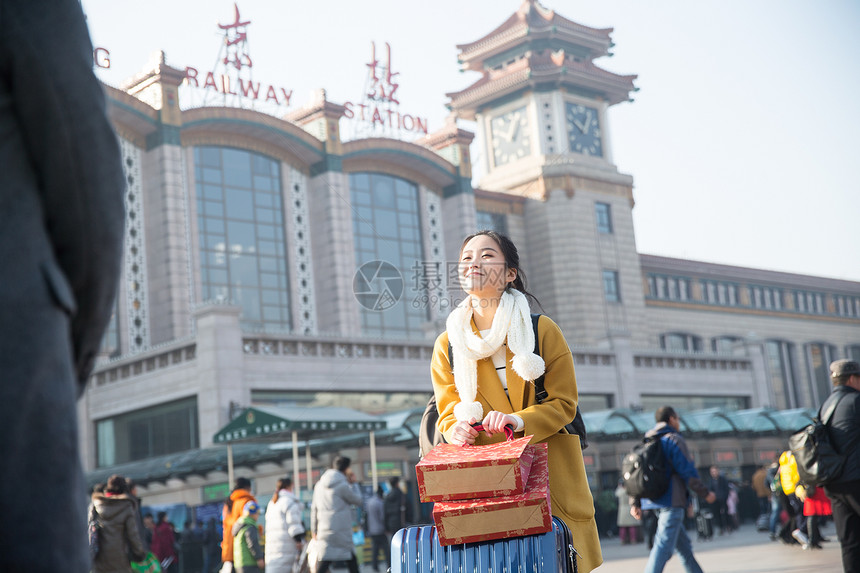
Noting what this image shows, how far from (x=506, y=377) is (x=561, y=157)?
46933 millimetres

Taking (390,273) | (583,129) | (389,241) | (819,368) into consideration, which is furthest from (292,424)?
(819,368)

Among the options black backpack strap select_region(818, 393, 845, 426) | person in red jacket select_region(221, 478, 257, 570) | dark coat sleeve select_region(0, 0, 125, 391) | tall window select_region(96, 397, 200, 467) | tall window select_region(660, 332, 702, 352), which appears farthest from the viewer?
tall window select_region(660, 332, 702, 352)

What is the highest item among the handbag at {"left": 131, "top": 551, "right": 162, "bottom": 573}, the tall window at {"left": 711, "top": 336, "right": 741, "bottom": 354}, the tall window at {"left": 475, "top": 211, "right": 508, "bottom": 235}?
the tall window at {"left": 475, "top": 211, "right": 508, "bottom": 235}

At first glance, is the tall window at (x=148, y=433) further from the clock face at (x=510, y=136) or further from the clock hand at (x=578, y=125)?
the clock hand at (x=578, y=125)

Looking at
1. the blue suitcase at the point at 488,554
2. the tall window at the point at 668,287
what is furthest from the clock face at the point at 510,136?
the blue suitcase at the point at 488,554

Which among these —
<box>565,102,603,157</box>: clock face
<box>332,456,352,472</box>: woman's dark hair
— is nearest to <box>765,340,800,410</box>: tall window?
<box>565,102,603,157</box>: clock face

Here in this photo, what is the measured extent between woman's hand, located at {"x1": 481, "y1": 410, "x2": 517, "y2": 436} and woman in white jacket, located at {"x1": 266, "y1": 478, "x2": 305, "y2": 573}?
305 inches

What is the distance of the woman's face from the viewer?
4680mm

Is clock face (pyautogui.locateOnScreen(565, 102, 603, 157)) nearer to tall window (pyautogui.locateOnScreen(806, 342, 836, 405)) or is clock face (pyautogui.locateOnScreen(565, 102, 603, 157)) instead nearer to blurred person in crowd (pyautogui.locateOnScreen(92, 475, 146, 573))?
tall window (pyautogui.locateOnScreen(806, 342, 836, 405))

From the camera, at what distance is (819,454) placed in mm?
6906

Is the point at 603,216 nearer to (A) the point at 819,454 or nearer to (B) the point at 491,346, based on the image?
(A) the point at 819,454

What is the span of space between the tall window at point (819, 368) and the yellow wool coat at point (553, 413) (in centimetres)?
5684

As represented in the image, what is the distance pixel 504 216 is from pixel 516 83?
721 cm

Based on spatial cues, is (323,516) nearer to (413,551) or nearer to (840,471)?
(840,471)
